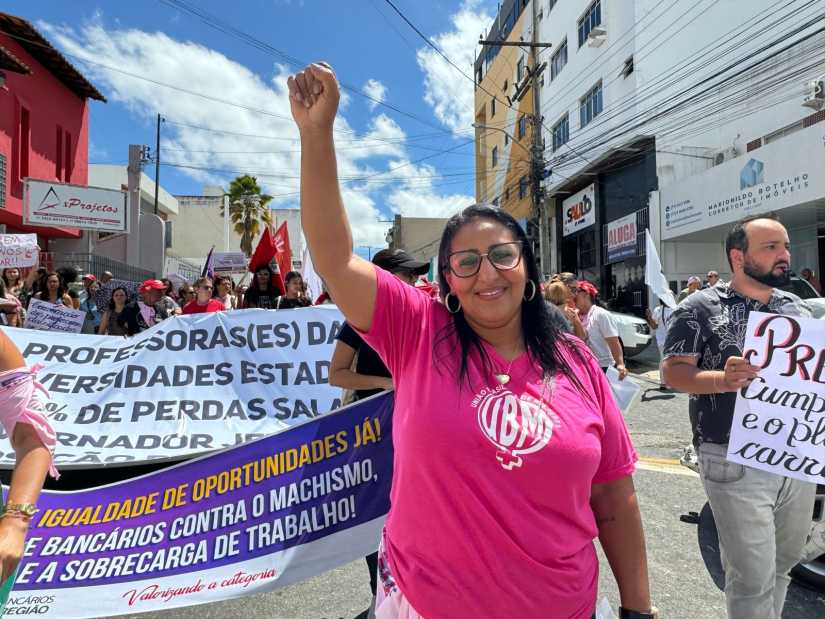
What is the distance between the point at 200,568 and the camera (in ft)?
8.38

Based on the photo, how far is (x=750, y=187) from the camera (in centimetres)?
1414

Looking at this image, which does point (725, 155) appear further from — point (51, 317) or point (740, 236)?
point (51, 317)

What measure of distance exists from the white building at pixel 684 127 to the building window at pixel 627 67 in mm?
37

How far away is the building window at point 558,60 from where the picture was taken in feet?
84.3

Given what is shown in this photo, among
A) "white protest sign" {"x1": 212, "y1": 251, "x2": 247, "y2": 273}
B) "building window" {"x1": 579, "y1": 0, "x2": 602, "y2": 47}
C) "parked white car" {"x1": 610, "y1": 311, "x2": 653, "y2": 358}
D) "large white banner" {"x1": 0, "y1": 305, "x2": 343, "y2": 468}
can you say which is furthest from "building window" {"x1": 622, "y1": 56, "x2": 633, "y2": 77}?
"large white banner" {"x1": 0, "y1": 305, "x2": 343, "y2": 468}

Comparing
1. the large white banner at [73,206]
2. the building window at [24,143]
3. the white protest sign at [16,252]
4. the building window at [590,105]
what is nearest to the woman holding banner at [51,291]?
the white protest sign at [16,252]

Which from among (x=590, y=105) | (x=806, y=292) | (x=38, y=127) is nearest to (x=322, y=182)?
(x=806, y=292)

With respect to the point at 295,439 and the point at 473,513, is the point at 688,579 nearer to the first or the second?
the point at 295,439

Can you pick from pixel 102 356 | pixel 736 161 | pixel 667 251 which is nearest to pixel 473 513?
pixel 102 356

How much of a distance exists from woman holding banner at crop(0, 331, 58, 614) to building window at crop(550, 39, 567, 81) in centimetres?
2776

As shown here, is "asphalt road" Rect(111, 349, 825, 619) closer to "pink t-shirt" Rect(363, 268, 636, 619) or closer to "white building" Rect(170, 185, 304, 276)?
"pink t-shirt" Rect(363, 268, 636, 619)

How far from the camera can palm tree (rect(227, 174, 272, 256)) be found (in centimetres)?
3938

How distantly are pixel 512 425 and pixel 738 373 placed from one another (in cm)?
144

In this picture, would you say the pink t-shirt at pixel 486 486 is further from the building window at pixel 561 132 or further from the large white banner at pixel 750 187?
the building window at pixel 561 132
